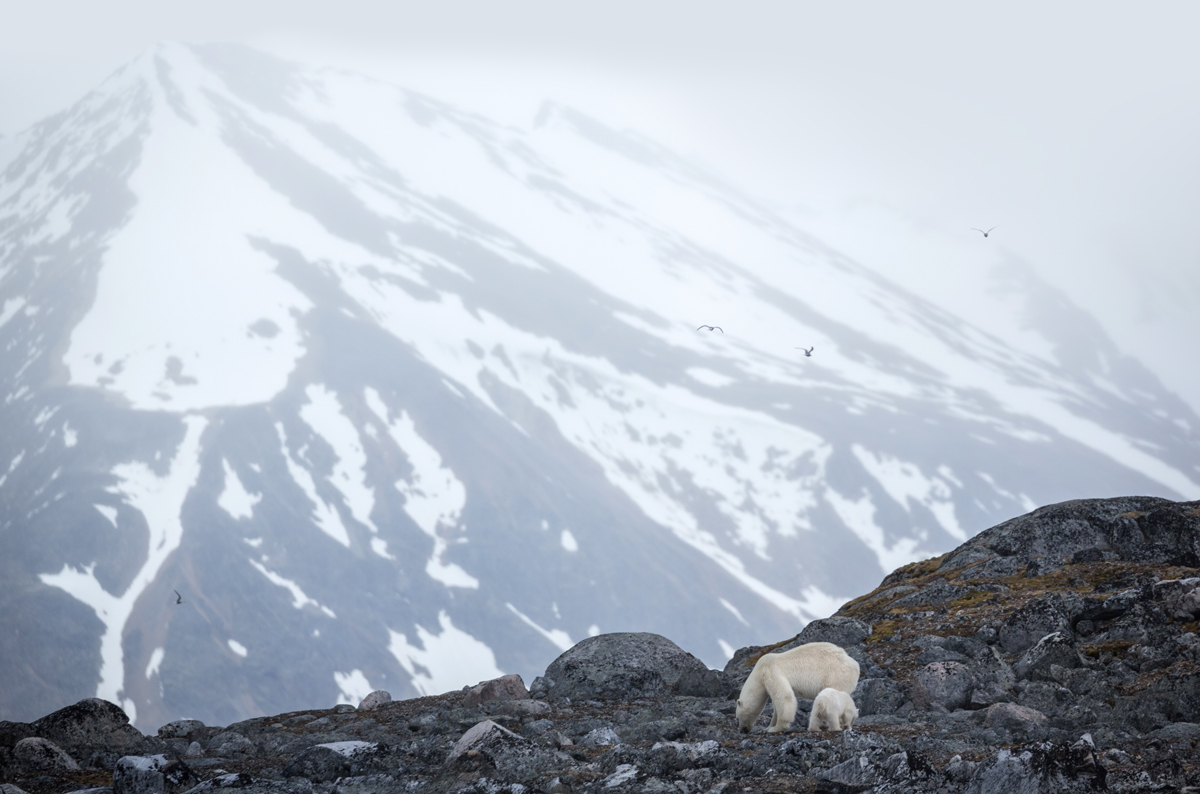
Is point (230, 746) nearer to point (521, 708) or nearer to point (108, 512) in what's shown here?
point (521, 708)

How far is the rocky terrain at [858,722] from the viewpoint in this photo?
989 centimetres

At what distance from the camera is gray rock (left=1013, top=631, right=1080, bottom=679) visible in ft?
53.6

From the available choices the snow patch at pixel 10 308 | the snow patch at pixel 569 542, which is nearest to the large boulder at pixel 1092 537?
the snow patch at pixel 569 542

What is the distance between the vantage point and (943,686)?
51.8ft

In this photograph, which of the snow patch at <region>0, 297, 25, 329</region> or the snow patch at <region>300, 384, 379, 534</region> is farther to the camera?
the snow patch at <region>0, 297, 25, 329</region>

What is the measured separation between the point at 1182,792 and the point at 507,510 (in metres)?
153

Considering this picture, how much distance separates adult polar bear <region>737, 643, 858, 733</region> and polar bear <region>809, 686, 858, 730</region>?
1.97 feet

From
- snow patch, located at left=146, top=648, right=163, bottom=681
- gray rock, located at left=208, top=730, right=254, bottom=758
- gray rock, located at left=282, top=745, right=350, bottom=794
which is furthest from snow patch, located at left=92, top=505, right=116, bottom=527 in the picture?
gray rock, located at left=282, top=745, right=350, bottom=794

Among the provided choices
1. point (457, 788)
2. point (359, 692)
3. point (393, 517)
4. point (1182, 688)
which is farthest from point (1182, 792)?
point (393, 517)

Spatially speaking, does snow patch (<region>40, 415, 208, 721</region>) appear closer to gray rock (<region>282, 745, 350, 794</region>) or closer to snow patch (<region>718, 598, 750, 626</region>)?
snow patch (<region>718, 598, 750, 626</region>)

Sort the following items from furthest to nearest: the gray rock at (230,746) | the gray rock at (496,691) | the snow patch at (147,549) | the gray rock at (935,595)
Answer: the snow patch at (147,549) → the gray rock at (935,595) → the gray rock at (496,691) → the gray rock at (230,746)

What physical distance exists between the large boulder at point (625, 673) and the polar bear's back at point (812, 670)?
4460 millimetres

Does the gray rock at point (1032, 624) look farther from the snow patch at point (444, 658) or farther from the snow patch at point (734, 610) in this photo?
the snow patch at point (734, 610)

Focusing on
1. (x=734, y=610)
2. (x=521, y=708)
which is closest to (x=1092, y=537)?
(x=521, y=708)
